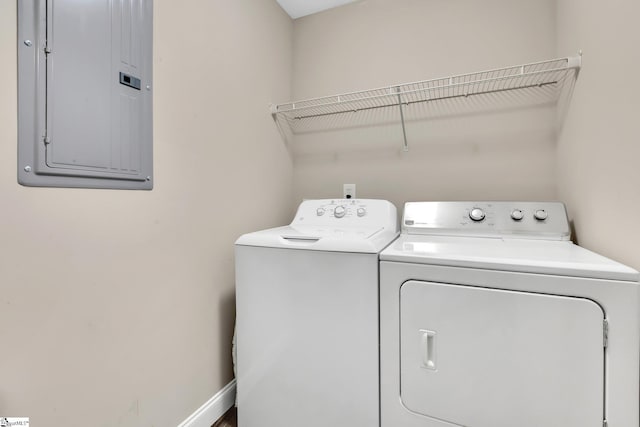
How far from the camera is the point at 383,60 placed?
1896 millimetres

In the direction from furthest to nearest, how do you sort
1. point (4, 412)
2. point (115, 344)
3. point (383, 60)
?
point (383, 60) < point (115, 344) < point (4, 412)

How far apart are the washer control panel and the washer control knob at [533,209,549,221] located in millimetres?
647

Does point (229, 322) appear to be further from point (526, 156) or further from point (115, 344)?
point (526, 156)

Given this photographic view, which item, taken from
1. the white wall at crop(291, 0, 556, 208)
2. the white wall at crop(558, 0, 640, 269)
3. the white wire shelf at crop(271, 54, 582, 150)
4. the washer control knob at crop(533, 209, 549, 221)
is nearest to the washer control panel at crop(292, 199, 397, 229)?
the white wall at crop(291, 0, 556, 208)

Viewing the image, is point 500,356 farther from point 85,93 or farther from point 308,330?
point 85,93

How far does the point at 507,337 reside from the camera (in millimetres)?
900

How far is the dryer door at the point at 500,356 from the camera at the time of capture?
0.83 m

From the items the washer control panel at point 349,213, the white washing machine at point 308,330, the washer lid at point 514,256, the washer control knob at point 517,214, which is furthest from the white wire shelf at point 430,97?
the white washing machine at point 308,330

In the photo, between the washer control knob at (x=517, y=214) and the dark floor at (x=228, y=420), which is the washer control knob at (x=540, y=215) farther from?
the dark floor at (x=228, y=420)

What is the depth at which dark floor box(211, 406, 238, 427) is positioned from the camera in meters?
1.43

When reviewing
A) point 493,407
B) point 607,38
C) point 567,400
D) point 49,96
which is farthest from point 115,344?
point 607,38

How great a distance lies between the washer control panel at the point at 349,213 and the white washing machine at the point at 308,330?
19 cm

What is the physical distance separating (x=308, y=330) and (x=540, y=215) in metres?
1.18

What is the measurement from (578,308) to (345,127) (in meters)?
1.59
